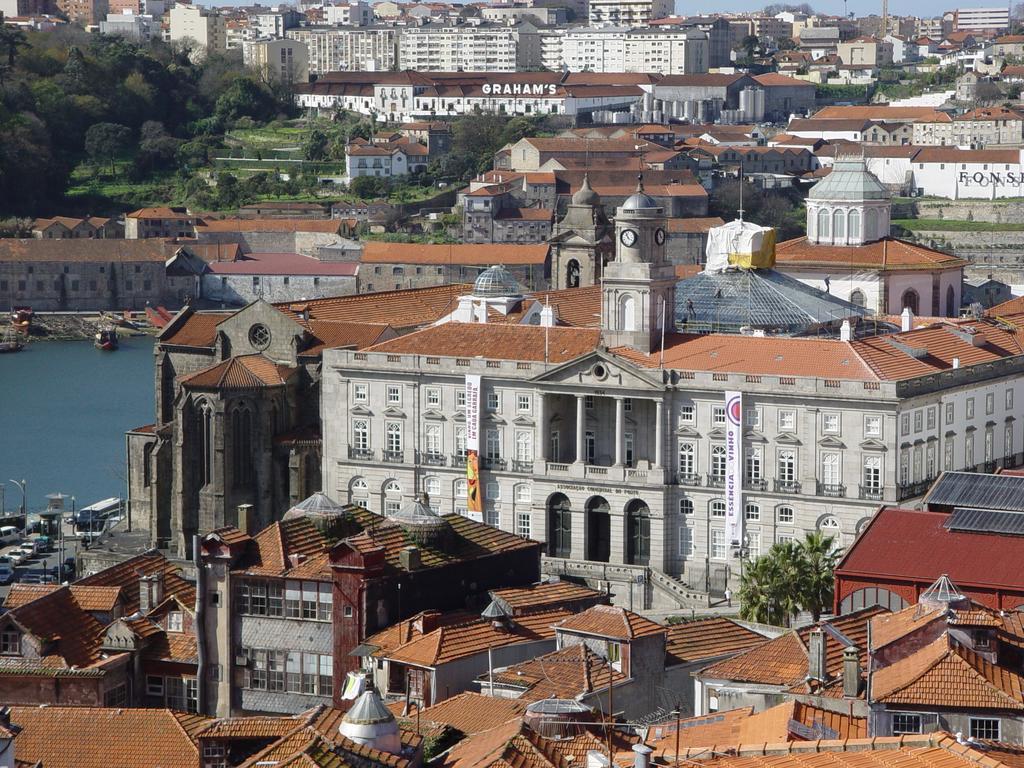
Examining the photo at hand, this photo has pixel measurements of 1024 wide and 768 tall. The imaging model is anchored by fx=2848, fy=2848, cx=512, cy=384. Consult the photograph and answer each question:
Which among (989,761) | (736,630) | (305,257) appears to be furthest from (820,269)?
(305,257)

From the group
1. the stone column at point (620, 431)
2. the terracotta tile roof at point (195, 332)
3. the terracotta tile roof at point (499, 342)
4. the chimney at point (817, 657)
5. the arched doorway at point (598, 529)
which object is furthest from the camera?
the terracotta tile roof at point (195, 332)

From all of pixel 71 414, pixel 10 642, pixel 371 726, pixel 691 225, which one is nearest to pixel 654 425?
pixel 10 642

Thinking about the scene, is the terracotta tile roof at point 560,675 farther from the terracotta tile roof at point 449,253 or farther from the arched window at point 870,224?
the terracotta tile roof at point 449,253

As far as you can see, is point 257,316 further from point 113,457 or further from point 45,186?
point 45,186

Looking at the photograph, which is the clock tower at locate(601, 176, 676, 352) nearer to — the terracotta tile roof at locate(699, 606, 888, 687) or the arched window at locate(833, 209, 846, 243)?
the arched window at locate(833, 209, 846, 243)

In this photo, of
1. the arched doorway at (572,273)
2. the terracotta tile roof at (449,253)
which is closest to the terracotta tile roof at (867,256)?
the arched doorway at (572,273)

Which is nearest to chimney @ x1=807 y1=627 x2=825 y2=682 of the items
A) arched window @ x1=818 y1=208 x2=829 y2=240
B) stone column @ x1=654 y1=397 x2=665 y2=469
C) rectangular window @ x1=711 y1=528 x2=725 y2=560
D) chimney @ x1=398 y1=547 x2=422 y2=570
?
chimney @ x1=398 y1=547 x2=422 y2=570
